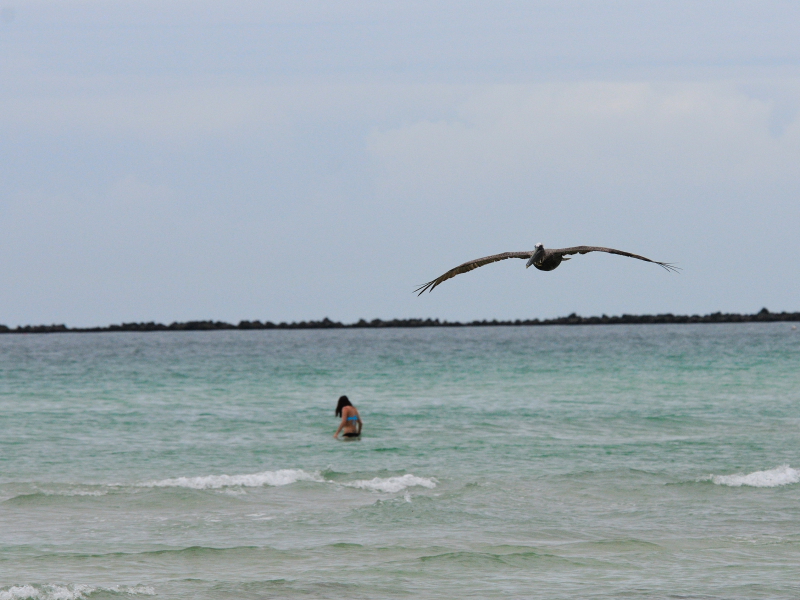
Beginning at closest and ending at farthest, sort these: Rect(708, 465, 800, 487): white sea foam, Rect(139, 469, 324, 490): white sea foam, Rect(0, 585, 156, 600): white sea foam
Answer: Rect(0, 585, 156, 600): white sea foam < Rect(708, 465, 800, 487): white sea foam < Rect(139, 469, 324, 490): white sea foam

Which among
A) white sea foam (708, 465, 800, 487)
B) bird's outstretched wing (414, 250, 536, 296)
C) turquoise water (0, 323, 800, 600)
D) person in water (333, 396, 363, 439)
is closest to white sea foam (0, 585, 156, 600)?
turquoise water (0, 323, 800, 600)

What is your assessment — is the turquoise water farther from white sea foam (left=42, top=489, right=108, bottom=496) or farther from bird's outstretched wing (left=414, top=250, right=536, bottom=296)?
bird's outstretched wing (left=414, top=250, right=536, bottom=296)

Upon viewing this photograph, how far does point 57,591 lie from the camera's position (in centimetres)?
1168

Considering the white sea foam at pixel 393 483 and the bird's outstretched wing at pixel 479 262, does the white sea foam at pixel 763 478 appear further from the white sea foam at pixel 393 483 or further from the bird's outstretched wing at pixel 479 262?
the bird's outstretched wing at pixel 479 262

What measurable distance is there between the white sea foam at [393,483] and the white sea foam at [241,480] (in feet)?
3.15

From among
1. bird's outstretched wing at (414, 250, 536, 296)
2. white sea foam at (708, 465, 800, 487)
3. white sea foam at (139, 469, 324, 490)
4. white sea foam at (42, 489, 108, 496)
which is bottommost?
white sea foam at (42, 489, 108, 496)

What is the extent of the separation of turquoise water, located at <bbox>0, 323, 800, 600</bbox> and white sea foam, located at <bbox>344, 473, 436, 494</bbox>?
0.06 metres

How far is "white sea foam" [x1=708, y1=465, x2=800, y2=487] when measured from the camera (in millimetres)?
18953

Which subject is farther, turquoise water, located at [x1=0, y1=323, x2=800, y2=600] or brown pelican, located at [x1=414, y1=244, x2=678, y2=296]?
turquoise water, located at [x1=0, y1=323, x2=800, y2=600]

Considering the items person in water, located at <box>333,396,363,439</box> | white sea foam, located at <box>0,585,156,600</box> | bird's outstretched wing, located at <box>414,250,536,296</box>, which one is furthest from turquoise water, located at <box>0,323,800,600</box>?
bird's outstretched wing, located at <box>414,250,536,296</box>

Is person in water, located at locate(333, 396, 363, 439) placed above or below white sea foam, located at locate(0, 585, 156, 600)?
above

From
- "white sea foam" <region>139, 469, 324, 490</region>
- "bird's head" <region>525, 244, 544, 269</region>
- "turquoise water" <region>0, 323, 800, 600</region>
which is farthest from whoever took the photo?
"white sea foam" <region>139, 469, 324, 490</region>

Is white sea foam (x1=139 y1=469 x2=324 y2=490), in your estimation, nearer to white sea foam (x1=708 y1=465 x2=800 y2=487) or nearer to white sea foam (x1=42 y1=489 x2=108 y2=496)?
white sea foam (x1=42 y1=489 x2=108 y2=496)

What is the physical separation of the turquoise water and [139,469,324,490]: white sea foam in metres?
0.06
